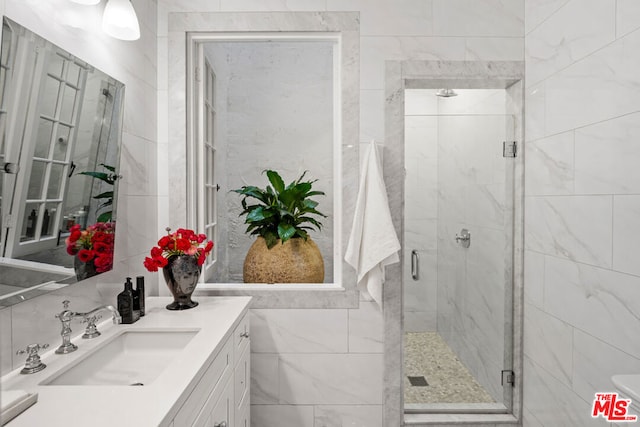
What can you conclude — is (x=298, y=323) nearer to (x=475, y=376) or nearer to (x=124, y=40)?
(x=475, y=376)

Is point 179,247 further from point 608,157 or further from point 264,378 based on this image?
point 608,157

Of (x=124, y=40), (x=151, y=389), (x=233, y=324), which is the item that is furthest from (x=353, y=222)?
(x=124, y=40)

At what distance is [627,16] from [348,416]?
2120 mm

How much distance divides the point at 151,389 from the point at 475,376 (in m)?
1.87

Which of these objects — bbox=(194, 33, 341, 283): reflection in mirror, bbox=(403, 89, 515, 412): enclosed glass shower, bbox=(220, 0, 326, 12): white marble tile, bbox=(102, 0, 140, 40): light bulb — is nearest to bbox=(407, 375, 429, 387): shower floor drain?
bbox=(403, 89, 515, 412): enclosed glass shower

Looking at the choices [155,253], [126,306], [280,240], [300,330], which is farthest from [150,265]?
[300,330]

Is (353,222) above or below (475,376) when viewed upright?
above

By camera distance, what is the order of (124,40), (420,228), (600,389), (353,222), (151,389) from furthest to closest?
(420,228) < (353,222) < (124,40) < (600,389) < (151,389)

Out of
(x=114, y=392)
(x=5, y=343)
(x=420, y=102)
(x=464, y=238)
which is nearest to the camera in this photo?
(x=114, y=392)

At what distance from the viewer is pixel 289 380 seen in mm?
1936

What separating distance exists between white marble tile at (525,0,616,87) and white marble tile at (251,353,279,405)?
199 cm

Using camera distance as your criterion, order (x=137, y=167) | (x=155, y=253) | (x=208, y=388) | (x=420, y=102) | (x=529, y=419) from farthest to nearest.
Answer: (x=420, y=102)
(x=529, y=419)
(x=137, y=167)
(x=155, y=253)
(x=208, y=388)

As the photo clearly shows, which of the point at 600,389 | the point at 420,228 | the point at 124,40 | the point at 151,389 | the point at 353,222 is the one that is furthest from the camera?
the point at 420,228

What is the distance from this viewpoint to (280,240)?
6.63 ft
